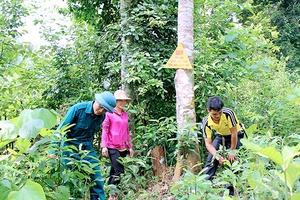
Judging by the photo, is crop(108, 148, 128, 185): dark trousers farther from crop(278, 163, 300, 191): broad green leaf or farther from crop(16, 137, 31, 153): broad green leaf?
crop(278, 163, 300, 191): broad green leaf

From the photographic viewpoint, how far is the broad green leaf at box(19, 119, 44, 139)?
154 cm

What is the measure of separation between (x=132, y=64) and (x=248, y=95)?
2.54 m

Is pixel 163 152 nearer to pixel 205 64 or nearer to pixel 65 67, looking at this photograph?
pixel 205 64

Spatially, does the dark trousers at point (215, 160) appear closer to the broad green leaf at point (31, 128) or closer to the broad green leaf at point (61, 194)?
the broad green leaf at point (61, 194)

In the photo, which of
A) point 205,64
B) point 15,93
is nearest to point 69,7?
point 15,93

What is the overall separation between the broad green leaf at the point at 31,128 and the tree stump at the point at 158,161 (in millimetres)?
3187

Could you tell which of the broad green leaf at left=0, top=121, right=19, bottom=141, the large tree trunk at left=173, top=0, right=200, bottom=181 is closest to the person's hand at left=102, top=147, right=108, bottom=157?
the large tree trunk at left=173, top=0, right=200, bottom=181

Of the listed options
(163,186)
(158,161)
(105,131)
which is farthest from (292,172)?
(158,161)

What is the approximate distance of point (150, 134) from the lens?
4383 mm

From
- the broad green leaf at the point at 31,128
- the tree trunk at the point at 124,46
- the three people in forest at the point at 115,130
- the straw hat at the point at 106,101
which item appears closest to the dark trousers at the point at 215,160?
the three people in forest at the point at 115,130

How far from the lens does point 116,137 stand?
4367 millimetres

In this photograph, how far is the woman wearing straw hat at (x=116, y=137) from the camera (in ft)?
14.1

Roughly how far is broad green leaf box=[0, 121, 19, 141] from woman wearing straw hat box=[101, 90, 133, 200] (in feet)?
8.83

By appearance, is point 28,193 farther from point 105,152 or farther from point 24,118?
point 105,152
